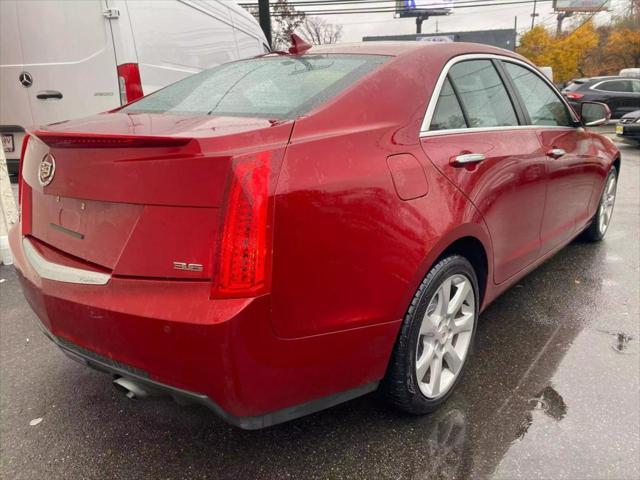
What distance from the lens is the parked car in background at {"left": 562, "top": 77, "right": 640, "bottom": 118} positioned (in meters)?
15.3

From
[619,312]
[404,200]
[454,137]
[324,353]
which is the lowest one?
[619,312]

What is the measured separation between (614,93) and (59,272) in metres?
17.4

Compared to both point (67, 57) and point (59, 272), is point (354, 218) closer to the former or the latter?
point (59, 272)

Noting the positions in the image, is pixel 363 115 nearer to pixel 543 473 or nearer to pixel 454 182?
pixel 454 182

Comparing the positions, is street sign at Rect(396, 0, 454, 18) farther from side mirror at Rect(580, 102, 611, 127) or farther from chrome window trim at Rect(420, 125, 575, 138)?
chrome window trim at Rect(420, 125, 575, 138)

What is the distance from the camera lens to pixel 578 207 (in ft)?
12.0

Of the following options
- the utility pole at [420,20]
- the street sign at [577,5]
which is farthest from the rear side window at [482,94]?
the utility pole at [420,20]

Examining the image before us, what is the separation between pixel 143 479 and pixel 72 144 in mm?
1244

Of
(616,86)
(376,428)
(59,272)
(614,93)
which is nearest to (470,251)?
(376,428)

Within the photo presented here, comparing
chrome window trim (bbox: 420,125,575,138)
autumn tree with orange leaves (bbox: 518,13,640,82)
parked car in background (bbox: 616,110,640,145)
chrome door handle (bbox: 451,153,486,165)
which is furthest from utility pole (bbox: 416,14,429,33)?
chrome door handle (bbox: 451,153,486,165)

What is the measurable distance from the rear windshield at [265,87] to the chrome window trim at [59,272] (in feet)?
2.45

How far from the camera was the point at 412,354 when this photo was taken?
200cm

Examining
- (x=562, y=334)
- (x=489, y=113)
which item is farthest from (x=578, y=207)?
(x=489, y=113)

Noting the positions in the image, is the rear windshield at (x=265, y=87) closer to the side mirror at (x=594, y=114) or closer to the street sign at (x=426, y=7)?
the side mirror at (x=594, y=114)
